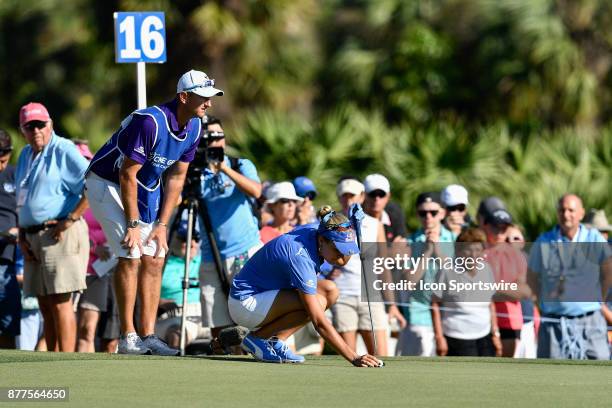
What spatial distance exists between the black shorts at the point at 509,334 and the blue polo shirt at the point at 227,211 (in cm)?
239

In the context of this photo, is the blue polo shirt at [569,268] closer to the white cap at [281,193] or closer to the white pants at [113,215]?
the white cap at [281,193]

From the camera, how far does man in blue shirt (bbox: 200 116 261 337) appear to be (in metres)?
11.5

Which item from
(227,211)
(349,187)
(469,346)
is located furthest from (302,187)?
(469,346)

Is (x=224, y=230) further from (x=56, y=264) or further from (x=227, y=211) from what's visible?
(x=56, y=264)

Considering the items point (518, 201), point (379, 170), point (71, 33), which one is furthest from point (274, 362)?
point (71, 33)

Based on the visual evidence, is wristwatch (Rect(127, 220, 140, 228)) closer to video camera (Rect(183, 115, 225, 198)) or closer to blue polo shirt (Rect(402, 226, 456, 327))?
video camera (Rect(183, 115, 225, 198))

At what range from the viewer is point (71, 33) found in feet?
92.3

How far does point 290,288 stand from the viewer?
31.3 feet

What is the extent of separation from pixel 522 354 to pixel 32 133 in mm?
4562

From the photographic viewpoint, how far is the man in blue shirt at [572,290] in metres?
11.8

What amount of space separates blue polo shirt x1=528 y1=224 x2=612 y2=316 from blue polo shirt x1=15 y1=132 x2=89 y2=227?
389 cm

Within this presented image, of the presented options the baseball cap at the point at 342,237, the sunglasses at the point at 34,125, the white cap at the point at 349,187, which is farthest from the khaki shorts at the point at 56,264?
the baseball cap at the point at 342,237

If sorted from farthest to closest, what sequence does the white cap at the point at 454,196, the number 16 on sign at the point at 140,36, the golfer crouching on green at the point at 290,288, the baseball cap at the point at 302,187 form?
the baseball cap at the point at 302,187 < the white cap at the point at 454,196 < the number 16 on sign at the point at 140,36 < the golfer crouching on green at the point at 290,288

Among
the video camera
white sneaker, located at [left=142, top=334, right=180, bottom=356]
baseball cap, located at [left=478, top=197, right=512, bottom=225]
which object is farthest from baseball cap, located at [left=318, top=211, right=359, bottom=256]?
baseball cap, located at [left=478, top=197, right=512, bottom=225]
